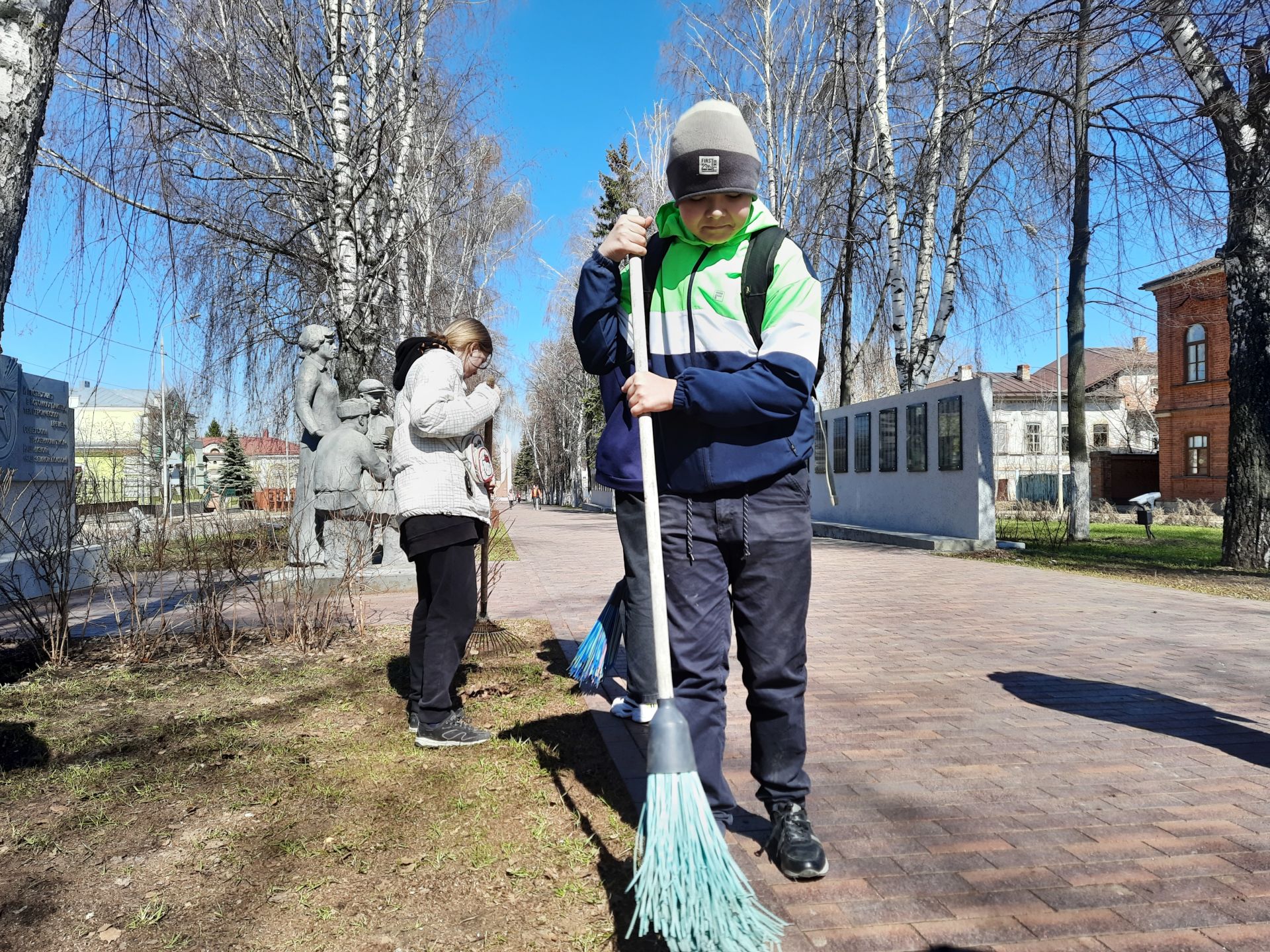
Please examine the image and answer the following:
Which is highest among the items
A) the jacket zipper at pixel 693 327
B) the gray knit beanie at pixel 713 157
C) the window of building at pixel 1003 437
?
the window of building at pixel 1003 437

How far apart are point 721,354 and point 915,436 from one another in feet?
45.9

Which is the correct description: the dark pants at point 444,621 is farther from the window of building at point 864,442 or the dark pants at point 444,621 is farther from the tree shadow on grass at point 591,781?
the window of building at point 864,442

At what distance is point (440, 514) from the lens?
3652mm

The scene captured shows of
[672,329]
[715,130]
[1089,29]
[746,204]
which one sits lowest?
[672,329]

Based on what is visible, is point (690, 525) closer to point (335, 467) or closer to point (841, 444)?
point (335, 467)

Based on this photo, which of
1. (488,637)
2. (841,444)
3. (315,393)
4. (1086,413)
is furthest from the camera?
(1086,413)

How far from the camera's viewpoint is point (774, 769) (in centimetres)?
250

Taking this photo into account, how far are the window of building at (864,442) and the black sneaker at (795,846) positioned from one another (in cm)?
1591

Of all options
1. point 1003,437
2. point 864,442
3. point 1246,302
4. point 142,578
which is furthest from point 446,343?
point 1003,437

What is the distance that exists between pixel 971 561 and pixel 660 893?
439 inches

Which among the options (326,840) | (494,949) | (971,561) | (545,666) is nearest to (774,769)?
(494,949)

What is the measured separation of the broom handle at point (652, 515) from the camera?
88.2 inches

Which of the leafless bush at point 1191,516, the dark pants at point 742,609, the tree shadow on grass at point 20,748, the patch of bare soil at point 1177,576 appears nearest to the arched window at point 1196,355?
the leafless bush at point 1191,516

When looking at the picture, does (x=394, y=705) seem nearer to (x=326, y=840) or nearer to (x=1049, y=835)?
(x=326, y=840)
